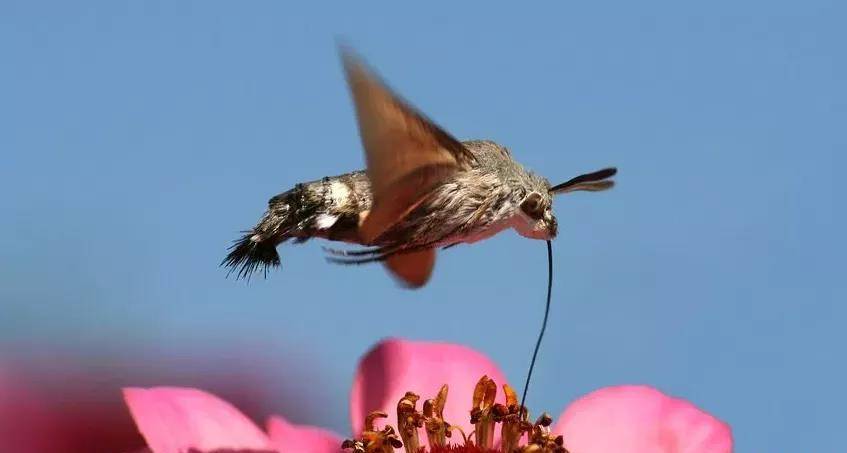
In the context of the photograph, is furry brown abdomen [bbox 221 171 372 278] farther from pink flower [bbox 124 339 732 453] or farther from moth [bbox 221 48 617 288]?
pink flower [bbox 124 339 732 453]

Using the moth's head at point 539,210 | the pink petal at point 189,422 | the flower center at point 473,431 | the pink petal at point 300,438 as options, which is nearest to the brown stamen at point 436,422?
the flower center at point 473,431

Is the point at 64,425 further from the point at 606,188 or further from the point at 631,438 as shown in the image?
the point at 631,438

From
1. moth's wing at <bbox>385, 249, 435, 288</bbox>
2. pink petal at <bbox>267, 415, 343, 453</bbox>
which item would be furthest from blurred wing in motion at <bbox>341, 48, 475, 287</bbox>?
pink petal at <bbox>267, 415, 343, 453</bbox>

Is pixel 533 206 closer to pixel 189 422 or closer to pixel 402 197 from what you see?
pixel 402 197

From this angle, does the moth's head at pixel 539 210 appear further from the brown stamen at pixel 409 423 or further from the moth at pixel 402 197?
the brown stamen at pixel 409 423

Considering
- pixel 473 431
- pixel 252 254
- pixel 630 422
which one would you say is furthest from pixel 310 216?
pixel 630 422

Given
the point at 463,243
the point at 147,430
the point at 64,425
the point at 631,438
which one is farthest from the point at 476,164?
the point at 631,438
